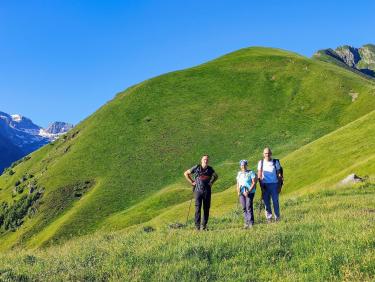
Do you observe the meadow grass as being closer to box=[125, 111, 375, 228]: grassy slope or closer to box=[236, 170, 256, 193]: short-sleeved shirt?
box=[236, 170, 256, 193]: short-sleeved shirt

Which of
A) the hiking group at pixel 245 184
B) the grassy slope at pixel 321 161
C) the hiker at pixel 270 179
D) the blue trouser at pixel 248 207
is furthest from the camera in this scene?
the grassy slope at pixel 321 161

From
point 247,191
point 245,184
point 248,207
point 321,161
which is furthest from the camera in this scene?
point 321,161

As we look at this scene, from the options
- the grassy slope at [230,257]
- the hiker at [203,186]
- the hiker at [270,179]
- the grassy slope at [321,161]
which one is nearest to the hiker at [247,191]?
the hiker at [270,179]

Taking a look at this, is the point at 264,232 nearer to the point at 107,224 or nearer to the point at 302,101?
the point at 107,224

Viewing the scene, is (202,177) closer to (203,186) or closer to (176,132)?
(203,186)

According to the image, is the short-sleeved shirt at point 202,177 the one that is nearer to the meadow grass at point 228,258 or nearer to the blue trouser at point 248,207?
the blue trouser at point 248,207

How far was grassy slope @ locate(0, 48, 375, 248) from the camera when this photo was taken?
85250 mm

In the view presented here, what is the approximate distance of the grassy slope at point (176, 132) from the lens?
85.2 meters

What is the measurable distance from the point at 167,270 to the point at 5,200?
4303 inches

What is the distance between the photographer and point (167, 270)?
453 inches

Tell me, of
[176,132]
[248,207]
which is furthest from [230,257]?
[176,132]

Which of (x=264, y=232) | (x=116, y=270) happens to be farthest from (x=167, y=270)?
(x=264, y=232)

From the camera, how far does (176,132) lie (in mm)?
104438

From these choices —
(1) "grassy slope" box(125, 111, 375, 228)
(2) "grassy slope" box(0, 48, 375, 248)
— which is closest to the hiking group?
(1) "grassy slope" box(125, 111, 375, 228)
